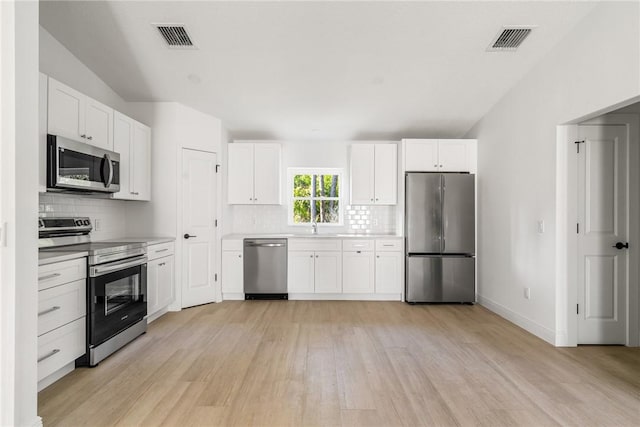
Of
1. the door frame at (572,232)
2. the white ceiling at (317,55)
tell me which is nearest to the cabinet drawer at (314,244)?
the white ceiling at (317,55)

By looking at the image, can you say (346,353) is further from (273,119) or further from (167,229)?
(273,119)

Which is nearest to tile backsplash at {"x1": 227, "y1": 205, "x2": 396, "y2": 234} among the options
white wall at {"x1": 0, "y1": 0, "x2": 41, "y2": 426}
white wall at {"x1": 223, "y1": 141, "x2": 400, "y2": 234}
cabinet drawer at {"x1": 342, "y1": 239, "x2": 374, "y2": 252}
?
white wall at {"x1": 223, "y1": 141, "x2": 400, "y2": 234}

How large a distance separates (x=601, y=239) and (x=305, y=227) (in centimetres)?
371

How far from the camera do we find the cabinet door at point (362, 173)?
519 cm

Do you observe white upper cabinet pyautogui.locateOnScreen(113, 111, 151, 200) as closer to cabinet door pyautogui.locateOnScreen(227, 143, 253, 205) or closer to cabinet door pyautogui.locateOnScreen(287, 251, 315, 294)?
cabinet door pyautogui.locateOnScreen(227, 143, 253, 205)

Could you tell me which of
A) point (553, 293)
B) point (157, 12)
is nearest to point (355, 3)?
point (157, 12)

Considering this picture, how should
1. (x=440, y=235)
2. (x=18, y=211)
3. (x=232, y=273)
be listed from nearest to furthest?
(x=18, y=211), (x=440, y=235), (x=232, y=273)

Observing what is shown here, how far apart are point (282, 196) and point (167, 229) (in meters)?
1.85

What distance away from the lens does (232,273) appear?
4883 mm

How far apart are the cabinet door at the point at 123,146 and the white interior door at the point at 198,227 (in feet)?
2.28

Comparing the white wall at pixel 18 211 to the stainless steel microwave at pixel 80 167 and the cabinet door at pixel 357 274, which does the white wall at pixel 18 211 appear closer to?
the stainless steel microwave at pixel 80 167

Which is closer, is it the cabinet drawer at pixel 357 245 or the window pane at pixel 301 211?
the cabinet drawer at pixel 357 245

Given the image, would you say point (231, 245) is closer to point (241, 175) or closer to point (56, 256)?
point (241, 175)

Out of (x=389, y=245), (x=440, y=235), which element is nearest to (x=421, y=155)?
(x=440, y=235)
